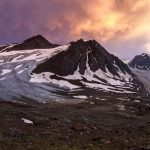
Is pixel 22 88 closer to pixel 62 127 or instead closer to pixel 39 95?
pixel 39 95

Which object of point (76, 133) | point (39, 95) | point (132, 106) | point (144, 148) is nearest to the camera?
point (144, 148)

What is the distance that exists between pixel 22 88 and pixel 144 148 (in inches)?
6119

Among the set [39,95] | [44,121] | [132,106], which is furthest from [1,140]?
[39,95]

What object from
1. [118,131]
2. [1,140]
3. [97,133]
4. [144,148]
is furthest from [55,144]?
[118,131]

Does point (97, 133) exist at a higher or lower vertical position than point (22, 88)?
lower

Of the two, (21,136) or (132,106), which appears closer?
(21,136)

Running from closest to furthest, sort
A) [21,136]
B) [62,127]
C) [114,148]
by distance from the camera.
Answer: [114,148] < [21,136] < [62,127]

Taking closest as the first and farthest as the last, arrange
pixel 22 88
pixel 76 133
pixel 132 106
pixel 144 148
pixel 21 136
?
pixel 144 148 → pixel 21 136 → pixel 76 133 → pixel 132 106 → pixel 22 88

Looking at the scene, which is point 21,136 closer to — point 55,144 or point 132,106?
point 55,144

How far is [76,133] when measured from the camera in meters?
54.5

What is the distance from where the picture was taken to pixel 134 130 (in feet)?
204

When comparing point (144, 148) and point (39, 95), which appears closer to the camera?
point (144, 148)

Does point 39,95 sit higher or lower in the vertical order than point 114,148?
higher

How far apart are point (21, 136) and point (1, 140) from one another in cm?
453
